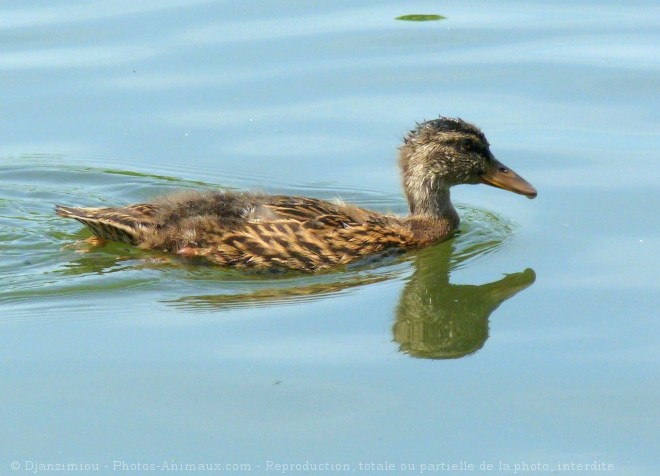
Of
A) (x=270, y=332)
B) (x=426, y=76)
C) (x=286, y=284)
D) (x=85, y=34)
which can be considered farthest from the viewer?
(x=85, y=34)

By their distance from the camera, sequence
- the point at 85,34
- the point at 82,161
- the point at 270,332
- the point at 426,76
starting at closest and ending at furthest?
the point at 270,332
the point at 82,161
the point at 426,76
the point at 85,34

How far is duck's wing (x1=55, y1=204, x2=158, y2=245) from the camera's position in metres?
10.3

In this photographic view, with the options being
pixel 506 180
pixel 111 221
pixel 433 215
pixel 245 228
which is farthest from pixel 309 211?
pixel 506 180

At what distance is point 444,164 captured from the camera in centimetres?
1115

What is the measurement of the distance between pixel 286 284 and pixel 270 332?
1.21 m

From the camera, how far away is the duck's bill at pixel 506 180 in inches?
430

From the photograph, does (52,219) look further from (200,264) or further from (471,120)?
(471,120)

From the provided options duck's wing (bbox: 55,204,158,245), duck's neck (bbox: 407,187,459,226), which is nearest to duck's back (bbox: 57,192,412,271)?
duck's wing (bbox: 55,204,158,245)

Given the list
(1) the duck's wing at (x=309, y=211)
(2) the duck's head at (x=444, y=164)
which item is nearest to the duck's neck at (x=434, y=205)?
(2) the duck's head at (x=444, y=164)

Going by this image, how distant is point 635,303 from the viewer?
30.4 ft

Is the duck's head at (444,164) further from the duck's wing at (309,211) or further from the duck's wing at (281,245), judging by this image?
the duck's wing at (281,245)

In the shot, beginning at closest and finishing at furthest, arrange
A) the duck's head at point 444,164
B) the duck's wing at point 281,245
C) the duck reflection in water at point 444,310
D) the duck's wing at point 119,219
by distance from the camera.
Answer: the duck reflection in water at point 444,310, the duck's wing at point 281,245, the duck's wing at point 119,219, the duck's head at point 444,164

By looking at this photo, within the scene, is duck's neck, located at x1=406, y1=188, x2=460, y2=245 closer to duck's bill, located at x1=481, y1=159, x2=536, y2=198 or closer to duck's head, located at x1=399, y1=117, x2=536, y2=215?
duck's head, located at x1=399, y1=117, x2=536, y2=215

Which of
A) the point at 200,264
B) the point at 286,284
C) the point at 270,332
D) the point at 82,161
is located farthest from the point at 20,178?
the point at 270,332
